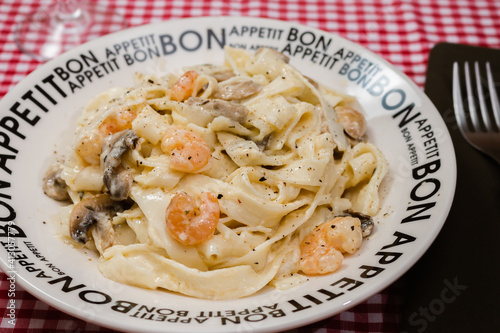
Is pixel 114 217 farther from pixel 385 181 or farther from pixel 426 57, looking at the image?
pixel 426 57

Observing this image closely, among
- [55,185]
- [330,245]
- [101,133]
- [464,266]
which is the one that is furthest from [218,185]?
[464,266]

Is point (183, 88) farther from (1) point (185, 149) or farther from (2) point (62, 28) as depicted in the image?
(2) point (62, 28)

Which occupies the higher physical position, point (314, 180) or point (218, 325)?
point (314, 180)

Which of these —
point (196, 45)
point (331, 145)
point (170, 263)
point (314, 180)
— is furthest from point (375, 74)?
point (170, 263)

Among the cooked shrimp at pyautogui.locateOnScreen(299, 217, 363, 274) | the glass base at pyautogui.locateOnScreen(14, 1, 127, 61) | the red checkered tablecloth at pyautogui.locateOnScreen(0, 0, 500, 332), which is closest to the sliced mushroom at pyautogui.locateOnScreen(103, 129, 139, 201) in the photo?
the cooked shrimp at pyautogui.locateOnScreen(299, 217, 363, 274)

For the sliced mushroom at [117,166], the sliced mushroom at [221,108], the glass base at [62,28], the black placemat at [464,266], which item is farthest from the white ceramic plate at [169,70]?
the glass base at [62,28]

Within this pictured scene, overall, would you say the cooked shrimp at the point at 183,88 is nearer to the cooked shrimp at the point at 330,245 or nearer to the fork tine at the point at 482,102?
the cooked shrimp at the point at 330,245
